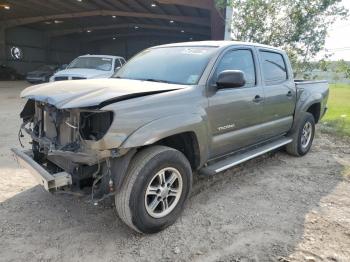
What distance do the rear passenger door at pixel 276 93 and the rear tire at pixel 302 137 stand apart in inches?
13.7

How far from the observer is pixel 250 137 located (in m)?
4.74

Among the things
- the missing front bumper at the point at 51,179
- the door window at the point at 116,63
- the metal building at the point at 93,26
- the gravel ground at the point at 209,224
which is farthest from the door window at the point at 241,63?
the metal building at the point at 93,26

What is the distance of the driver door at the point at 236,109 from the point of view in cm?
405

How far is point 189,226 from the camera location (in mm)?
3693

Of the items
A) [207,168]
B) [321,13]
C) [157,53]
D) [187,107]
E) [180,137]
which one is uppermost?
[321,13]

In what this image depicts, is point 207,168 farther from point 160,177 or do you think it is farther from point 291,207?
point 291,207

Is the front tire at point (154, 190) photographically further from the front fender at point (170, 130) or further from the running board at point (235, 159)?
the running board at point (235, 159)

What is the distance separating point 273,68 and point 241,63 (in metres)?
0.97

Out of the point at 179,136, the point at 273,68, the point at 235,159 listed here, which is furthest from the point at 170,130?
the point at 273,68

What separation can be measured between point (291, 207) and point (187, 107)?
1.82 metres

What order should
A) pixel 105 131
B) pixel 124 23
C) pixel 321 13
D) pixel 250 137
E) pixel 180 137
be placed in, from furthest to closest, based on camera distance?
pixel 124 23 → pixel 321 13 → pixel 250 137 → pixel 180 137 → pixel 105 131

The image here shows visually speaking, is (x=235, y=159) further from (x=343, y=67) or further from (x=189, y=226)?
(x=343, y=67)

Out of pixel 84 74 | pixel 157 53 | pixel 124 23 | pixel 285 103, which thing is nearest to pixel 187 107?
pixel 157 53

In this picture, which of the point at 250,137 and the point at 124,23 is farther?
the point at 124,23
